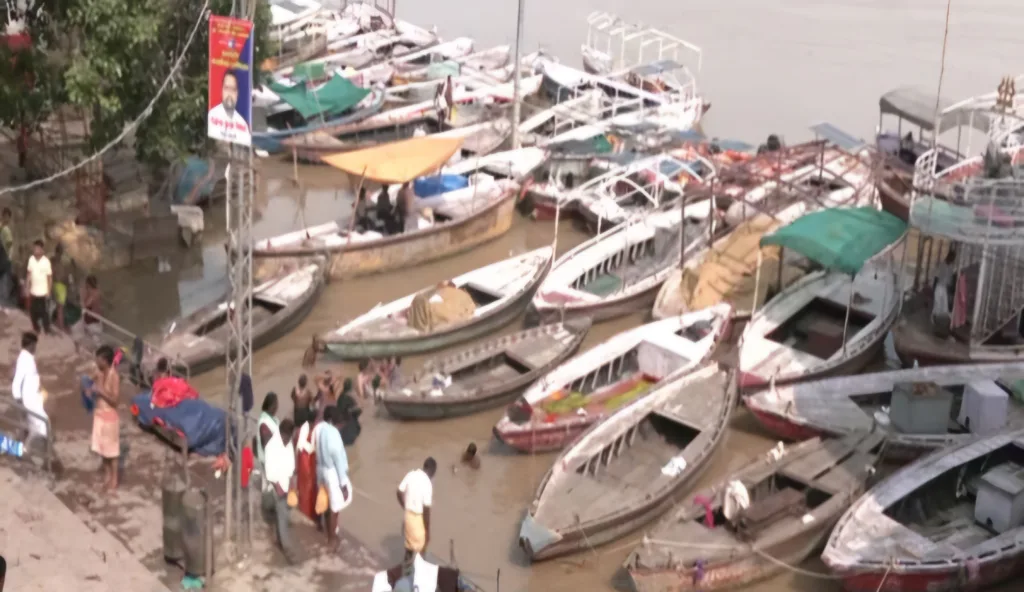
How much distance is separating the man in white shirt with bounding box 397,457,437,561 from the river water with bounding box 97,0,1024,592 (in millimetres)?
824

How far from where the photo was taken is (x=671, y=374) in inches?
570

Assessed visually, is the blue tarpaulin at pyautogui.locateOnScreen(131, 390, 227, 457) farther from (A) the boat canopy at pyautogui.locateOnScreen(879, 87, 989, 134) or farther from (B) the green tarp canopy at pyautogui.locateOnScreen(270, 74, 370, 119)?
(B) the green tarp canopy at pyautogui.locateOnScreen(270, 74, 370, 119)

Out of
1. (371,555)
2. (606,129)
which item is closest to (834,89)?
(606,129)

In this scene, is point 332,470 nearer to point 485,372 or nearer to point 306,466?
point 306,466

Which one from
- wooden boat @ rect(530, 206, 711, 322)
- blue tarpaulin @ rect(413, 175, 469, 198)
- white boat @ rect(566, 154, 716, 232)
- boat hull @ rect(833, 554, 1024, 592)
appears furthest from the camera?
blue tarpaulin @ rect(413, 175, 469, 198)

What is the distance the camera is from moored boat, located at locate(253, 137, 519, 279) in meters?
18.2

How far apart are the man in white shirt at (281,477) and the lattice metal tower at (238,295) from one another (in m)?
0.25

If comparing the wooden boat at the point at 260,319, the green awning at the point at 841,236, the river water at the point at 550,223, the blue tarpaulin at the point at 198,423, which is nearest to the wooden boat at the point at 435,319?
the river water at the point at 550,223

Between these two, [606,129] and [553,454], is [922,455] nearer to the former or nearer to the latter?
[553,454]

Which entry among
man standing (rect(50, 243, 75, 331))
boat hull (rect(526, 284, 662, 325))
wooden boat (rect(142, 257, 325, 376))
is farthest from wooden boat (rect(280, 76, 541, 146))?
boat hull (rect(526, 284, 662, 325))

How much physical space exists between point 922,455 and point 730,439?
219 cm

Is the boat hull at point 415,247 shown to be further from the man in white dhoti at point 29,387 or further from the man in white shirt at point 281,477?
the man in white shirt at point 281,477

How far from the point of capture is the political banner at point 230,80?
904 centimetres

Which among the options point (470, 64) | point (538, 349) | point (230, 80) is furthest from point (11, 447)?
point (470, 64)
